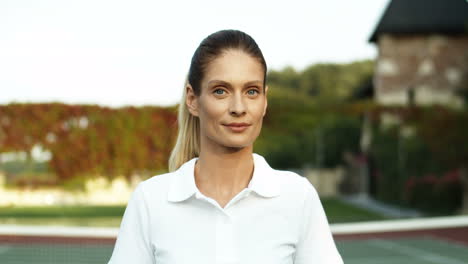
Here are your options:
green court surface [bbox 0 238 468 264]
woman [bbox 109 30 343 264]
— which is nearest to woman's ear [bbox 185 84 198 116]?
woman [bbox 109 30 343 264]

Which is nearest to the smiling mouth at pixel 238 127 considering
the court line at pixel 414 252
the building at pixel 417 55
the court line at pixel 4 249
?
the court line at pixel 414 252

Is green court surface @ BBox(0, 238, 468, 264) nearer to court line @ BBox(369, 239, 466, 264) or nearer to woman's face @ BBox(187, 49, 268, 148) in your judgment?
court line @ BBox(369, 239, 466, 264)

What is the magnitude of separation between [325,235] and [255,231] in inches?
8.5

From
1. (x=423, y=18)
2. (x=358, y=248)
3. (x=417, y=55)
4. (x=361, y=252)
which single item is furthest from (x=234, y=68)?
(x=423, y=18)

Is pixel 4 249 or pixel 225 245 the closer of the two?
pixel 225 245

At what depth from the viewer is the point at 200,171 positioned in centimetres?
208

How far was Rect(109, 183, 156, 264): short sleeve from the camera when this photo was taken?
196 centimetres

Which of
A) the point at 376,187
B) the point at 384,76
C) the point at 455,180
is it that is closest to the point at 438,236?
the point at 455,180

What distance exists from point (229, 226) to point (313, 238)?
0.85 ft

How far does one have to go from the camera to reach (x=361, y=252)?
19594 millimetres

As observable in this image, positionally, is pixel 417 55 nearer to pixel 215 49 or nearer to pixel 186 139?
pixel 186 139

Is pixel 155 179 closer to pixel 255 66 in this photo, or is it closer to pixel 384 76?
pixel 255 66

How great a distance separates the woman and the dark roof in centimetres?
3643

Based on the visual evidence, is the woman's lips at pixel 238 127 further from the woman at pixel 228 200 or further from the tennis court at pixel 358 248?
the tennis court at pixel 358 248
